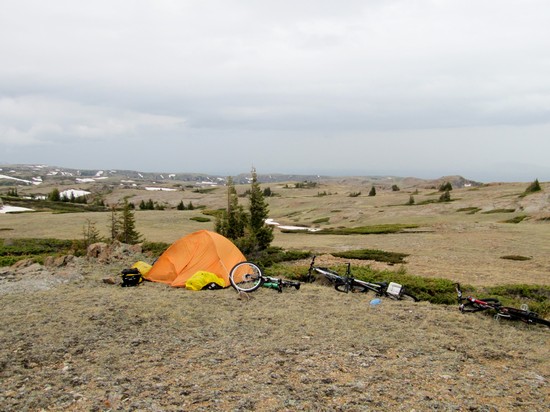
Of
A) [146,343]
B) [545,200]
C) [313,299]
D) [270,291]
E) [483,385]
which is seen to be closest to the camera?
[483,385]

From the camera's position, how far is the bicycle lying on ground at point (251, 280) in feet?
53.7

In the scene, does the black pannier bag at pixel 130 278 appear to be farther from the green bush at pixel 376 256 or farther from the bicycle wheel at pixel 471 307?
the green bush at pixel 376 256

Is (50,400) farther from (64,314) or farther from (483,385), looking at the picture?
(483,385)

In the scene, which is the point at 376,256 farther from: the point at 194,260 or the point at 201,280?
the point at 201,280

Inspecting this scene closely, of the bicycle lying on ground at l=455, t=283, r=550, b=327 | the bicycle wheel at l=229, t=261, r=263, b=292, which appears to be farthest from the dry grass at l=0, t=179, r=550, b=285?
the bicycle wheel at l=229, t=261, r=263, b=292

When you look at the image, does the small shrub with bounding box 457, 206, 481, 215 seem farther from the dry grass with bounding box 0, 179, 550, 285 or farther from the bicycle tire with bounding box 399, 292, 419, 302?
the bicycle tire with bounding box 399, 292, 419, 302

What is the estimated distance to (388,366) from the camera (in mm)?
9336

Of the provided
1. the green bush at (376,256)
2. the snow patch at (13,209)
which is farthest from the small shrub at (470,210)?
the snow patch at (13,209)

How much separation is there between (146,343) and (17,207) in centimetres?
9259

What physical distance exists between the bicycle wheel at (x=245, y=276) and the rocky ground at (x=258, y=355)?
1.22m

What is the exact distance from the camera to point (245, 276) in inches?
661

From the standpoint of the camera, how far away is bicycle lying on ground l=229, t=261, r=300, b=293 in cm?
1637

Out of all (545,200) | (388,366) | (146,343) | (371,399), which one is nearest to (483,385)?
(388,366)

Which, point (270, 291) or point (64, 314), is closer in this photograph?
point (64, 314)
